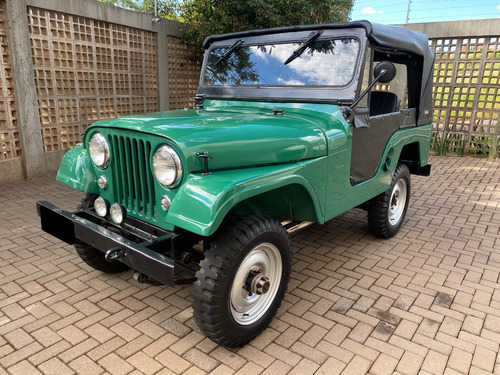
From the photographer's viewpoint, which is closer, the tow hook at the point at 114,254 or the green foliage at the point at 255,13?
the tow hook at the point at 114,254

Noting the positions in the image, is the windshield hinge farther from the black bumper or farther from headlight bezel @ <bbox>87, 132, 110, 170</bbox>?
the black bumper

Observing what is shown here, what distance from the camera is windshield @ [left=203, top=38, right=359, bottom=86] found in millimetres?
3041

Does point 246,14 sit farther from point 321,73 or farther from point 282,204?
point 282,204

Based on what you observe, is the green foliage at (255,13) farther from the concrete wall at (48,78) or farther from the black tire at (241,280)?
the black tire at (241,280)

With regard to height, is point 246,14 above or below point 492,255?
above

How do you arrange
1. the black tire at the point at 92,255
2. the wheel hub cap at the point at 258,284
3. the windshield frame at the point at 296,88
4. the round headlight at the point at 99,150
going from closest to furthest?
the wheel hub cap at the point at 258,284, the round headlight at the point at 99,150, the black tire at the point at 92,255, the windshield frame at the point at 296,88

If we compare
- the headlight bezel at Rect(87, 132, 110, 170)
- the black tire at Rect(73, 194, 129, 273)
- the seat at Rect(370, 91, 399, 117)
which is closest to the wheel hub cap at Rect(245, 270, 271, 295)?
the headlight bezel at Rect(87, 132, 110, 170)

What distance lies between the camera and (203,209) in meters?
1.91

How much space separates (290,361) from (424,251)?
7.20ft

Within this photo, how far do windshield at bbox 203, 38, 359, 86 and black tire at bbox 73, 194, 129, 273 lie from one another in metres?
1.62

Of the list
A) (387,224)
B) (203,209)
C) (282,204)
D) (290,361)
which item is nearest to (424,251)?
(387,224)

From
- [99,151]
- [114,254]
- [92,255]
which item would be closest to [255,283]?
[114,254]

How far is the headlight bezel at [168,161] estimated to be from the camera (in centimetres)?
210

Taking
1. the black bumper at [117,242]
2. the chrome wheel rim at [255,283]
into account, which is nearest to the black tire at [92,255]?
the black bumper at [117,242]
